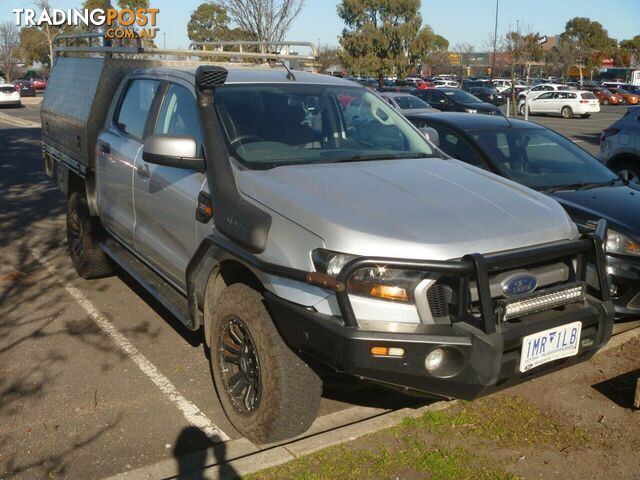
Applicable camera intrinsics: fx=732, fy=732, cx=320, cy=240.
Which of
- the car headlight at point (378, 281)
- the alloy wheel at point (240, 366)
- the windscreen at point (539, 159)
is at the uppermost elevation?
the windscreen at point (539, 159)

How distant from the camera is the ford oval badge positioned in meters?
3.52

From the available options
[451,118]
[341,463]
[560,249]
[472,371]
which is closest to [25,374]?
[341,463]

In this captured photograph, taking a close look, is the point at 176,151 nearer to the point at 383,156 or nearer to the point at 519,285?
the point at 383,156

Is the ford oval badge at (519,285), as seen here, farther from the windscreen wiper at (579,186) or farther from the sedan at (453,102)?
the sedan at (453,102)

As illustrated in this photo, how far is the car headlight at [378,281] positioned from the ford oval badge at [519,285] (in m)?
0.47

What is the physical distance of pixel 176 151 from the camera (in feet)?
13.6

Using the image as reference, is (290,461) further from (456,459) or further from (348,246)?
(348,246)

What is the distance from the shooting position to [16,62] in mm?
73625

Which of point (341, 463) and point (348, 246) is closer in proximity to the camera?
point (348, 246)

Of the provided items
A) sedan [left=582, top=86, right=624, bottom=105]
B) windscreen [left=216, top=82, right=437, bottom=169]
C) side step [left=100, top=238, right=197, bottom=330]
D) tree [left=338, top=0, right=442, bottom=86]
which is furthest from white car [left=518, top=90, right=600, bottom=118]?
windscreen [left=216, top=82, right=437, bottom=169]

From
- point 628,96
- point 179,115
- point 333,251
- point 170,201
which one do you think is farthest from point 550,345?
point 628,96

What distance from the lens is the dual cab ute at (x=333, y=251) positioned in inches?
130

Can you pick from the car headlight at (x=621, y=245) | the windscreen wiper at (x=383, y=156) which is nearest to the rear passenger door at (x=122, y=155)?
the windscreen wiper at (x=383, y=156)

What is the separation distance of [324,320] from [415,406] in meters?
1.34
